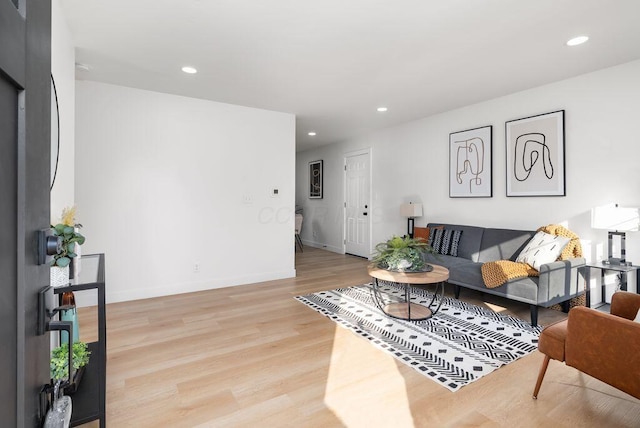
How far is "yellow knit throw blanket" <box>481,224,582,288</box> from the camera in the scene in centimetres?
302

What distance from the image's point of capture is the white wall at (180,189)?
3482 mm

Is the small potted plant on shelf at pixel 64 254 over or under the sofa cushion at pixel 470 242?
over

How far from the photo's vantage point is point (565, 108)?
342cm

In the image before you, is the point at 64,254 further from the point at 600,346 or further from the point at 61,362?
the point at 600,346

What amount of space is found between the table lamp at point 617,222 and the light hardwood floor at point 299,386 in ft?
2.65

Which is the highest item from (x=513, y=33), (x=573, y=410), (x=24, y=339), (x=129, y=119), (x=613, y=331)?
(x=513, y=33)

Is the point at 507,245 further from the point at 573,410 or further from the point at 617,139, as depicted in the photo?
the point at 573,410

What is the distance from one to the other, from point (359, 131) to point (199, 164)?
3.09 meters

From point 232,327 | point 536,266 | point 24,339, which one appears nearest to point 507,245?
point 536,266

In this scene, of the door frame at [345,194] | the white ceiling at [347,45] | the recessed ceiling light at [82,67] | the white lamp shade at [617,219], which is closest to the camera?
the white ceiling at [347,45]

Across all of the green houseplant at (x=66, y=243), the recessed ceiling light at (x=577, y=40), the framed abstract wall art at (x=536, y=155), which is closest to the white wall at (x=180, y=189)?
the green houseplant at (x=66, y=243)

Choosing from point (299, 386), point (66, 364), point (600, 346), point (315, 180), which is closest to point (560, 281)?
point (600, 346)

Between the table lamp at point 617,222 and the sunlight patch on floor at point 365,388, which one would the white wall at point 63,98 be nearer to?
the sunlight patch on floor at point 365,388

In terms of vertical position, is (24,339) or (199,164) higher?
(199,164)
